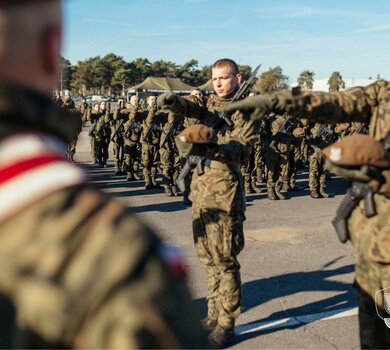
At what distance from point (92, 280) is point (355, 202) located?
2100 mm

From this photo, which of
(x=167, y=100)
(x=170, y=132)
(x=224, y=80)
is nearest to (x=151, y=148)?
(x=170, y=132)

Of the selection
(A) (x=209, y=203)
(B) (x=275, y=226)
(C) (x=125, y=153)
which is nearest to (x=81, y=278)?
(A) (x=209, y=203)

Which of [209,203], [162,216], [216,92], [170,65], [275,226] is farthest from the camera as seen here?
[170,65]

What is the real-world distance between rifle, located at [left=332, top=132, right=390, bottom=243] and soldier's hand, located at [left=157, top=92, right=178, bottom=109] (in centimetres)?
172

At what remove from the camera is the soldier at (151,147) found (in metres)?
11.0

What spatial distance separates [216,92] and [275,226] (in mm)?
3816

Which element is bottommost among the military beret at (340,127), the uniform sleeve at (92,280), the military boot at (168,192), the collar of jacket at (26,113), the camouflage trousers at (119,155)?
the military boot at (168,192)

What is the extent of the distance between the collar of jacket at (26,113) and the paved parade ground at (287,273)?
71 centimetres

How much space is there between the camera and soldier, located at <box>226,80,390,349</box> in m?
2.46

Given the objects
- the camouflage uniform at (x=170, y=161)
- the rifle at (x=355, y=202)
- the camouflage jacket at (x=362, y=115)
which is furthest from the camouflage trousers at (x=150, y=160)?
the rifle at (x=355, y=202)

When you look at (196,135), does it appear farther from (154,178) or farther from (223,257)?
(154,178)

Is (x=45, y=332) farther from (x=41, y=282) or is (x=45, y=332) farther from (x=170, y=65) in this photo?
(x=170, y=65)

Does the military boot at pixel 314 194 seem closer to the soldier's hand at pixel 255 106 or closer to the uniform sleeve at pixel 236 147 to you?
the uniform sleeve at pixel 236 147

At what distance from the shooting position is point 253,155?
1103 centimetres
